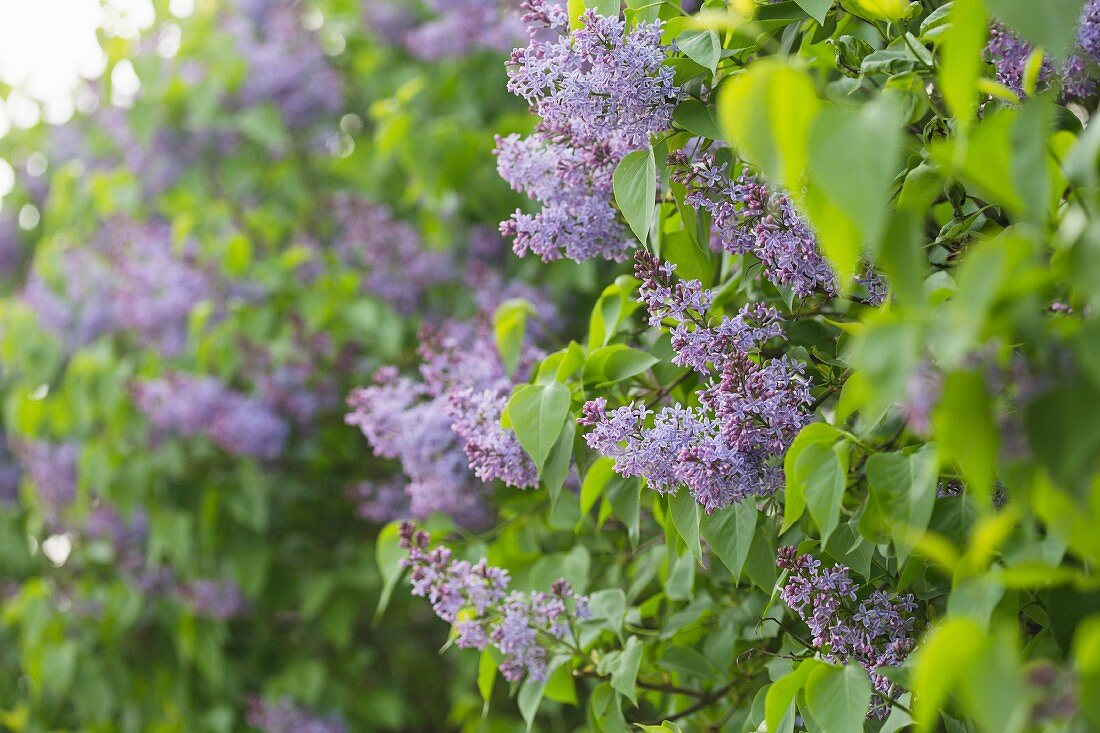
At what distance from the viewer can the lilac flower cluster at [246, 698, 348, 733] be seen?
2.62 m

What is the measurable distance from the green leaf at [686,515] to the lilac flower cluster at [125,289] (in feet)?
6.24

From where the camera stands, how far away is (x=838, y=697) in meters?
0.95

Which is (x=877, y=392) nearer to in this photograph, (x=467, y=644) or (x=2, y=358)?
(x=467, y=644)

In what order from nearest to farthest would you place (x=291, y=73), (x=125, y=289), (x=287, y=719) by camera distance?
(x=287, y=719), (x=125, y=289), (x=291, y=73)

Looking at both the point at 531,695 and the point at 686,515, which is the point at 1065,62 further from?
the point at 531,695

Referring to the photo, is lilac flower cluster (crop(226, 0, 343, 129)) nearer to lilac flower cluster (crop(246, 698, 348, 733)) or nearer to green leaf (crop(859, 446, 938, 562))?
lilac flower cluster (crop(246, 698, 348, 733))

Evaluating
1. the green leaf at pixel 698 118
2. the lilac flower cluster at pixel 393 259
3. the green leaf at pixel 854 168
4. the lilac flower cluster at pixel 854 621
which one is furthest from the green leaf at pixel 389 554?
the lilac flower cluster at pixel 393 259

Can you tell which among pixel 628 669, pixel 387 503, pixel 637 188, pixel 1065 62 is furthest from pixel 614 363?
pixel 387 503

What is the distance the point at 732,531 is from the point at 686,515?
0.05 metres

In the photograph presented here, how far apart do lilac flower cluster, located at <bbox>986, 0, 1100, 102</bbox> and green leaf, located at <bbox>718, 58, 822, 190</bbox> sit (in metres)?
0.46

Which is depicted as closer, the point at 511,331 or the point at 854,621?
the point at 854,621

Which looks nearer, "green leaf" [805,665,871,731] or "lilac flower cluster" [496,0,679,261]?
"green leaf" [805,665,871,731]

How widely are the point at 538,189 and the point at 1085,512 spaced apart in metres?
0.81

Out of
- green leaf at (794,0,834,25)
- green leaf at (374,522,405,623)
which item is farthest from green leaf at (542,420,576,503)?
green leaf at (794,0,834,25)
